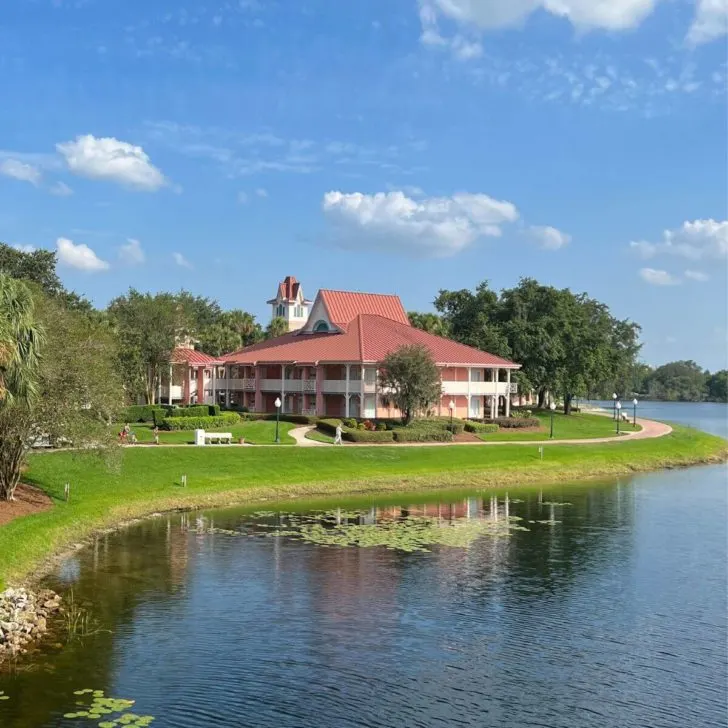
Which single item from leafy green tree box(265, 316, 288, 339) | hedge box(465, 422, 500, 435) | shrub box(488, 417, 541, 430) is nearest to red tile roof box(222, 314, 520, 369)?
shrub box(488, 417, 541, 430)

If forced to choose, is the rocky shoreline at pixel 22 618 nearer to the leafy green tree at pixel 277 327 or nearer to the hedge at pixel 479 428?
the hedge at pixel 479 428

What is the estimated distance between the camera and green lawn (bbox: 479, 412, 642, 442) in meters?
68.8

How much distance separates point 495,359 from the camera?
77.1 m

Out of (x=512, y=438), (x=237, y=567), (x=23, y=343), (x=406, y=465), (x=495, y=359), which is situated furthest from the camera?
(x=495, y=359)

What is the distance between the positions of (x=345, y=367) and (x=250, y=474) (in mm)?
25666

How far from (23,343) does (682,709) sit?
24061 mm

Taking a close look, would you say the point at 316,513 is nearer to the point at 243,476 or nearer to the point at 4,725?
the point at 243,476

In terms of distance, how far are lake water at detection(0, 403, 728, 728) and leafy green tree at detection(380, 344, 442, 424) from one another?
25.1 m

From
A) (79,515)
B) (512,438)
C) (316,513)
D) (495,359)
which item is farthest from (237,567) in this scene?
(495,359)

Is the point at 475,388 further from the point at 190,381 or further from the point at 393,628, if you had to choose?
the point at 393,628

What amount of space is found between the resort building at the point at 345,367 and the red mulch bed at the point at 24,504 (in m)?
32.7

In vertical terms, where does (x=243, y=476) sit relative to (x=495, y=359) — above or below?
below

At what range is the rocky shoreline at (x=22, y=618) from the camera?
66.3ft

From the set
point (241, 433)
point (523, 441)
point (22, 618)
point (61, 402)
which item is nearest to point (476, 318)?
point (523, 441)
